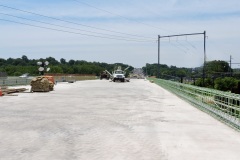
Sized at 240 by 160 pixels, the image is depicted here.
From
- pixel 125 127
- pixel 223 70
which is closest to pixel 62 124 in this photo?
pixel 125 127

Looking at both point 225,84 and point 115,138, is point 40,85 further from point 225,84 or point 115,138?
point 225,84

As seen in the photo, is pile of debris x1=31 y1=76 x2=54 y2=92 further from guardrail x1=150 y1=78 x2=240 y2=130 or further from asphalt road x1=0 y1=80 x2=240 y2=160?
asphalt road x1=0 y1=80 x2=240 y2=160

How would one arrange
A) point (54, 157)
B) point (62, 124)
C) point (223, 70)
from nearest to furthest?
point (54, 157), point (62, 124), point (223, 70)

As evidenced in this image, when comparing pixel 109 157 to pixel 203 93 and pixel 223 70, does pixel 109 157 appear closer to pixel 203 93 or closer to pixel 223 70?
→ pixel 203 93

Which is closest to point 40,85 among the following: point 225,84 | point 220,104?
point 220,104

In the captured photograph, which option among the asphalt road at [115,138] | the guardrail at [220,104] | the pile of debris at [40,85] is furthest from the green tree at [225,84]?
the asphalt road at [115,138]

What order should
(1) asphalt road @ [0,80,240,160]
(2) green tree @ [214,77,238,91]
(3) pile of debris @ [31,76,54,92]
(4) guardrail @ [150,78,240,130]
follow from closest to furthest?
(1) asphalt road @ [0,80,240,160] → (4) guardrail @ [150,78,240,130] → (3) pile of debris @ [31,76,54,92] → (2) green tree @ [214,77,238,91]

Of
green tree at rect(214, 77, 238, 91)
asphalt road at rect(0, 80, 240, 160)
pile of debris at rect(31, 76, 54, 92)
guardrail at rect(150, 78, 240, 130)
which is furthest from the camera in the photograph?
green tree at rect(214, 77, 238, 91)

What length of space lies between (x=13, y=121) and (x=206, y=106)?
30.5 ft

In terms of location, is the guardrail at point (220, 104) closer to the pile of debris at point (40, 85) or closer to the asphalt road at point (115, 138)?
the asphalt road at point (115, 138)

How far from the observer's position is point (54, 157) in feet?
26.4

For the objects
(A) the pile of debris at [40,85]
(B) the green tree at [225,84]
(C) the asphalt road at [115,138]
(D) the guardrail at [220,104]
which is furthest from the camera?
(B) the green tree at [225,84]

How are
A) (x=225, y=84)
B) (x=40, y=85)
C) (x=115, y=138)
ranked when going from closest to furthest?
(x=115, y=138), (x=40, y=85), (x=225, y=84)

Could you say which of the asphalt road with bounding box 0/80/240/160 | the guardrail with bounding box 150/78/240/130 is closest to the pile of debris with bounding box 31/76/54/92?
the guardrail with bounding box 150/78/240/130
